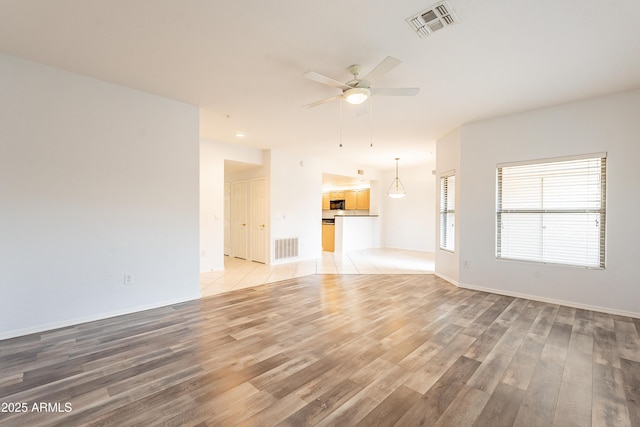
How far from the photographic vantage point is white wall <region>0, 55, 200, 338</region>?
9.41 ft

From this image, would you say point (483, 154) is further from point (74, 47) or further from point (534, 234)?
point (74, 47)

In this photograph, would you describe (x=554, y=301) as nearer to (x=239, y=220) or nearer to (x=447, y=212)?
(x=447, y=212)

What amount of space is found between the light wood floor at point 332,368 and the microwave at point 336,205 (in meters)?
7.92

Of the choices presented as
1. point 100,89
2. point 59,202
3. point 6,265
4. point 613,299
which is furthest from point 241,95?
point 613,299

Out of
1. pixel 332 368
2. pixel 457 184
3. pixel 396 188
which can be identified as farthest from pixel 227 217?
pixel 332 368

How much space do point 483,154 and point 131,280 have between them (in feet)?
18.2

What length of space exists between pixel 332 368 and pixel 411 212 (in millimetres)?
7875

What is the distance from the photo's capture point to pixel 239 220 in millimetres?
7867

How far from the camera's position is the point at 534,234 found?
14.0 feet

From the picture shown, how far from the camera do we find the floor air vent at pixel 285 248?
272 inches

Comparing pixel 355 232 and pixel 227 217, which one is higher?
pixel 227 217

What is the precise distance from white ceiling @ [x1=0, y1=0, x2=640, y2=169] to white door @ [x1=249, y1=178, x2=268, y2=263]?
3.04m

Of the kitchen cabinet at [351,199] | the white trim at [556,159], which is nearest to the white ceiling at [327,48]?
the white trim at [556,159]

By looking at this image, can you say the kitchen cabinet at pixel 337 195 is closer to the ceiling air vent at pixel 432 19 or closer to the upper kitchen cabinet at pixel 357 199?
the upper kitchen cabinet at pixel 357 199
